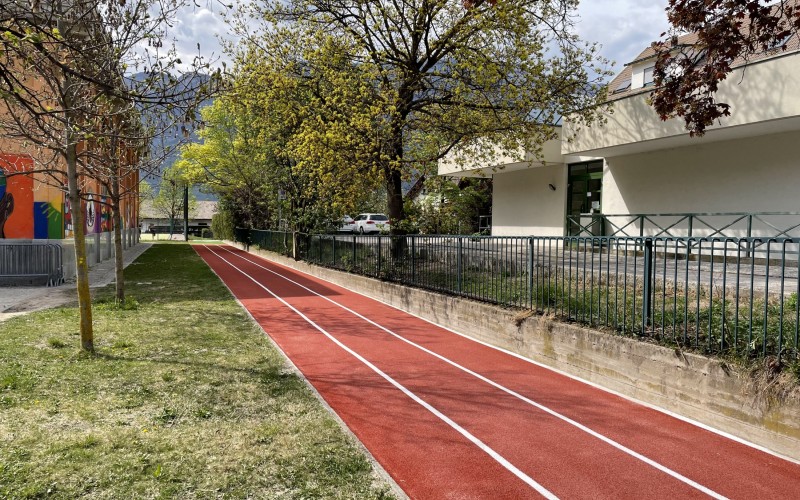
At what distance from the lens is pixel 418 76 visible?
1484 cm

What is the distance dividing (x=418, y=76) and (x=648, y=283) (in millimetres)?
9817

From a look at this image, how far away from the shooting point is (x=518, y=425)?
573 cm

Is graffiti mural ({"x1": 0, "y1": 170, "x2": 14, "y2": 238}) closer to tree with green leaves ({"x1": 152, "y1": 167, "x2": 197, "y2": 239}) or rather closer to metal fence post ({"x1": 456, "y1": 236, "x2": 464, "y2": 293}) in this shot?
metal fence post ({"x1": 456, "y1": 236, "x2": 464, "y2": 293})

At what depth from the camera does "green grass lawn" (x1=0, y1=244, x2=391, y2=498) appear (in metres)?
3.99

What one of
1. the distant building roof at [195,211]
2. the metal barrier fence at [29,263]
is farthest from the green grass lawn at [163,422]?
the distant building roof at [195,211]

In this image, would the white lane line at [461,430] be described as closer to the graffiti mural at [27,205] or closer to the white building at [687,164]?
A: the white building at [687,164]

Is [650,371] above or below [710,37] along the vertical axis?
below

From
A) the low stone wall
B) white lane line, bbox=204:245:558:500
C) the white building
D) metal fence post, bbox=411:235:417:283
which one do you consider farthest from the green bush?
the low stone wall

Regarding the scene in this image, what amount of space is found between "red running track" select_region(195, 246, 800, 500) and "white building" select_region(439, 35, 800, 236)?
25.5ft

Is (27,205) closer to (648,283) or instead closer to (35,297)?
(35,297)

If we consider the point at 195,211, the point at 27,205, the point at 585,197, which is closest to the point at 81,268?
the point at 27,205

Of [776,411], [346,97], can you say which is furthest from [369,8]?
[776,411]

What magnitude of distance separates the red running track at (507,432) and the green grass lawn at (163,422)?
1.77ft

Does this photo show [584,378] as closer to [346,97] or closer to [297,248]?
[346,97]
